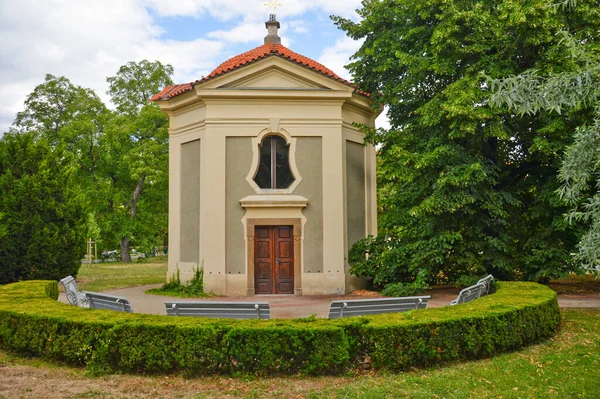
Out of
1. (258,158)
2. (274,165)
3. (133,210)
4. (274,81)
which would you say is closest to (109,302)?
(258,158)

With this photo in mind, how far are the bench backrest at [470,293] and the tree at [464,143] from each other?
9.36 feet

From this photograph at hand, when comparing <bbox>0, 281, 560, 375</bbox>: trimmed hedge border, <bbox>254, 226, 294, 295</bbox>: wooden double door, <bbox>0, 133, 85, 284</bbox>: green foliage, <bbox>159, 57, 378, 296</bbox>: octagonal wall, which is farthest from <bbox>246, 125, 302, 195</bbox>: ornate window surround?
<bbox>0, 133, 85, 284</bbox>: green foliage

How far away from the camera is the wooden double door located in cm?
1569

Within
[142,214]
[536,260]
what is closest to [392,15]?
[536,260]

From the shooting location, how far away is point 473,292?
1032 centimetres

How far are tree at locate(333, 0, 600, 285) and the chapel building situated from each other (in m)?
1.42

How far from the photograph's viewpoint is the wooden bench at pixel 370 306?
794 cm

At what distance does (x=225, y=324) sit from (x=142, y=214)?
115 ft

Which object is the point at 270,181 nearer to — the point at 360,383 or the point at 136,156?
the point at 360,383

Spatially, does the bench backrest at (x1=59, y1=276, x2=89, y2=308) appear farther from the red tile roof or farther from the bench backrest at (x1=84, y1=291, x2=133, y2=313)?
the red tile roof

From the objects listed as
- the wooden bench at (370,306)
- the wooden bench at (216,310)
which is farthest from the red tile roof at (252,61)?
the wooden bench at (216,310)

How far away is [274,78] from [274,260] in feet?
19.7

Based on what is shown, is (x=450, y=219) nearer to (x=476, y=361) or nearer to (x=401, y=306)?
(x=401, y=306)

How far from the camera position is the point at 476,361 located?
285 inches
